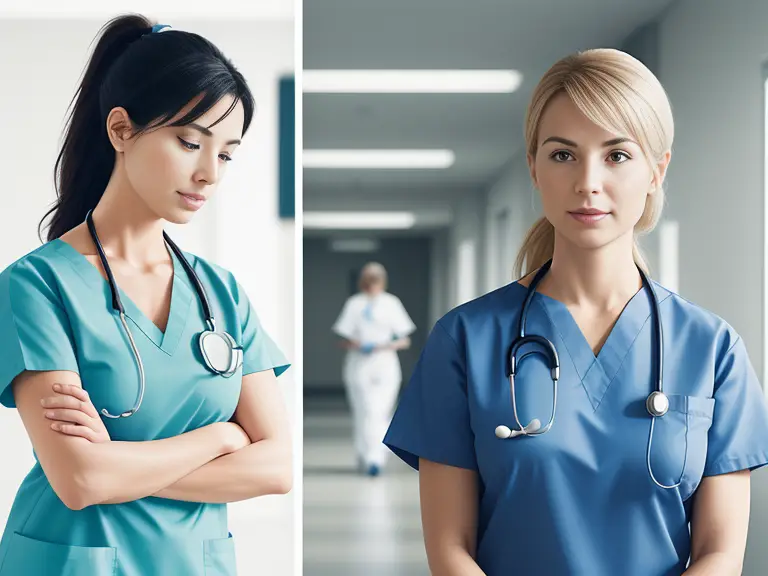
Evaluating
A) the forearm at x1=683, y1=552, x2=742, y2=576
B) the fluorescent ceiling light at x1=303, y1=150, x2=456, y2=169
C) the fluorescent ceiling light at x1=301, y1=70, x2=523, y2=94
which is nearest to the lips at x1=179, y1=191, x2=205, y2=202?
the forearm at x1=683, y1=552, x2=742, y2=576

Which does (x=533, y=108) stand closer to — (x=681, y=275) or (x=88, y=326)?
(x=88, y=326)

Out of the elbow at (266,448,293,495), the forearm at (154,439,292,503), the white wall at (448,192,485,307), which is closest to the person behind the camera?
the forearm at (154,439,292,503)

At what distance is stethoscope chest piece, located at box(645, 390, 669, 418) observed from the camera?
4.20 feet

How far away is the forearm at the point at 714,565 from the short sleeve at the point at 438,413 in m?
0.34

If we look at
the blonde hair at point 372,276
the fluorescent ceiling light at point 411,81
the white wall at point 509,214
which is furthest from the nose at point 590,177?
the blonde hair at point 372,276

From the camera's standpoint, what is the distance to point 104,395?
1407 millimetres

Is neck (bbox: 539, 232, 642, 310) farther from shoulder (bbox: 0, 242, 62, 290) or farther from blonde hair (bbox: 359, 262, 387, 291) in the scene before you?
blonde hair (bbox: 359, 262, 387, 291)

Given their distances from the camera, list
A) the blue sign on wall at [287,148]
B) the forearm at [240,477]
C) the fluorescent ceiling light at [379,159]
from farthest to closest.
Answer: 1. the fluorescent ceiling light at [379,159]
2. the blue sign on wall at [287,148]
3. the forearm at [240,477]

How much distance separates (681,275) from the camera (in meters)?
4.11

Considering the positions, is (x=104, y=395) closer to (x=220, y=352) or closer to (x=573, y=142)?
(x=220, y=352)

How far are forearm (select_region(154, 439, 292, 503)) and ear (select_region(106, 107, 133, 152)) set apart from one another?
22.1 inches

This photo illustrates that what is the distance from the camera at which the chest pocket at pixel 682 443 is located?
1.26 meters

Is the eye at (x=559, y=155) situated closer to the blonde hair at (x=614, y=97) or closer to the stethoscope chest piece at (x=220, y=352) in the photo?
the blonde hair at (x=614, y=97)

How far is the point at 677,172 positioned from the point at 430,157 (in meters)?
4.40
